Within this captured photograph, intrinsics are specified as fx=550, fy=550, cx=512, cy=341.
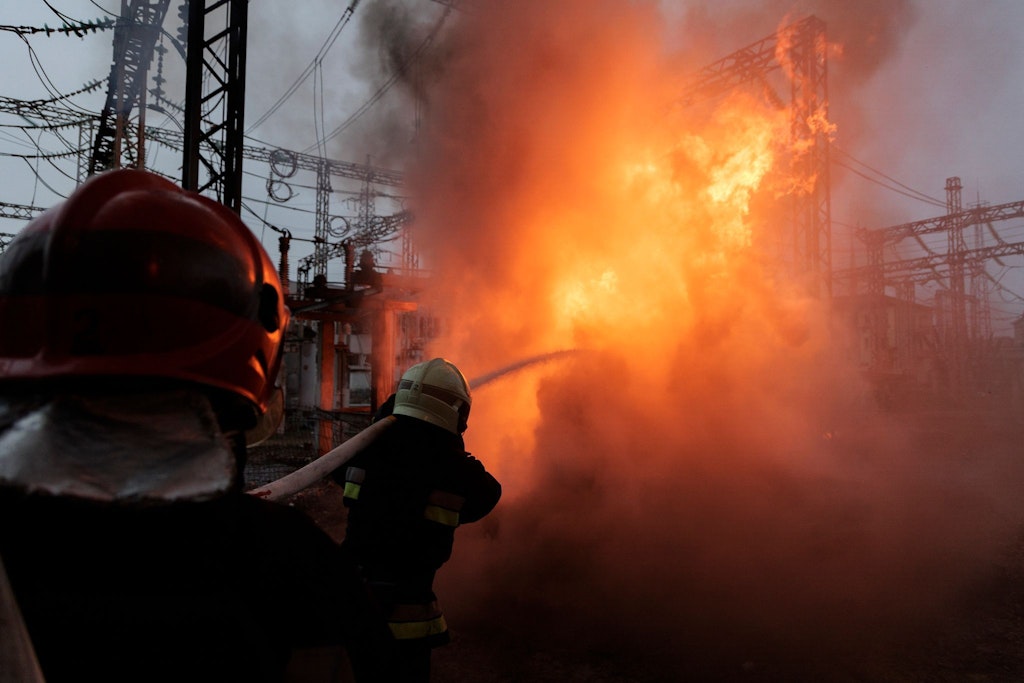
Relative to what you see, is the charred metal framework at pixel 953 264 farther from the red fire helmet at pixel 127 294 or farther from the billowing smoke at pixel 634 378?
the red fire helmet at pixel 127 294

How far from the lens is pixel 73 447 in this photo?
79 centimetres

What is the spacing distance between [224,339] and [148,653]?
20.4 inches

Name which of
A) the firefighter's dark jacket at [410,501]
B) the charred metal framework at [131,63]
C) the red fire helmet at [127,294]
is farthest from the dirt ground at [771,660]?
the charred metal framework at [131,63]

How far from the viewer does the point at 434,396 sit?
8.61 feet

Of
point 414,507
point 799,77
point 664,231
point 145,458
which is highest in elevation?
point 799,77

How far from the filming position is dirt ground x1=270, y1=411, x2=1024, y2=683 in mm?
4051

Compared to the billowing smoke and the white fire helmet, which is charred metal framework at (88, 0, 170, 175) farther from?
Answer: the white fire helmet

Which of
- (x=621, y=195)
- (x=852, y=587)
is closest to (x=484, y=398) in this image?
(x=621, y=195)

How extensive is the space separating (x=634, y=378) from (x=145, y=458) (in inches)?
333

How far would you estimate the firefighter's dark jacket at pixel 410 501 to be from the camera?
7.70ft

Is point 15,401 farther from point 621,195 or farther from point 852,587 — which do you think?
point 621,195

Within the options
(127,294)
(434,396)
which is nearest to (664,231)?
(434,396)

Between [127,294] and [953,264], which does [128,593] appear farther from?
[953,264]

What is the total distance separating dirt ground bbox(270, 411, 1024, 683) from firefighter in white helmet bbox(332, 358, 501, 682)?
2.22 meters
